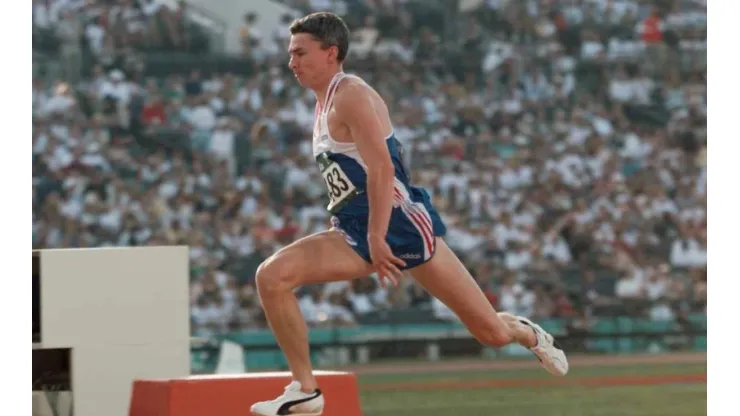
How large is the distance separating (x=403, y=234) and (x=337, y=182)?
418 millimetres

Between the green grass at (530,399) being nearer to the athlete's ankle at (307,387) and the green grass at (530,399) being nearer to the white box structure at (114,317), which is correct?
the white box structure at (114,317)

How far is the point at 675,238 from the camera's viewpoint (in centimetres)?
2014

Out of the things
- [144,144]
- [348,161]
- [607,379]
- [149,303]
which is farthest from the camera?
[144,144]

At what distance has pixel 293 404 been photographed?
22.3 feet

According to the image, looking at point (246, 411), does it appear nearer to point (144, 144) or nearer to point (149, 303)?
point (149, 303)

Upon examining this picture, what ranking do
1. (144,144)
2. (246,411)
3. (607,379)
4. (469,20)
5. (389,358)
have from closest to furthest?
(246,411), (607,379), (389,358), (144,144), (469,20)

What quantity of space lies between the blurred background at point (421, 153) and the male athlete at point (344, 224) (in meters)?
9.11

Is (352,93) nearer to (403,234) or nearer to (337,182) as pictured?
(337,182)

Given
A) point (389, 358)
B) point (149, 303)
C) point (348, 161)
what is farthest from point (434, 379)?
point (348, 161)

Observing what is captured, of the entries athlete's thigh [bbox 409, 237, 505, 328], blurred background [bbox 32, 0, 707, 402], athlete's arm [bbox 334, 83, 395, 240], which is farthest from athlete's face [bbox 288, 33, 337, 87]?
blurred background [bbox 32, 0, 707, 402]

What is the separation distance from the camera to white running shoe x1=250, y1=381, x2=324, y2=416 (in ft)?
22.3

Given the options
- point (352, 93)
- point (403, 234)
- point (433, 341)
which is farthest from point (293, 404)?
point (433, 341)

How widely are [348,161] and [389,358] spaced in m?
10.7

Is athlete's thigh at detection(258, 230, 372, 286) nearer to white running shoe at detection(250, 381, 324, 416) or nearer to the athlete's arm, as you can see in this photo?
the athlete's arm
